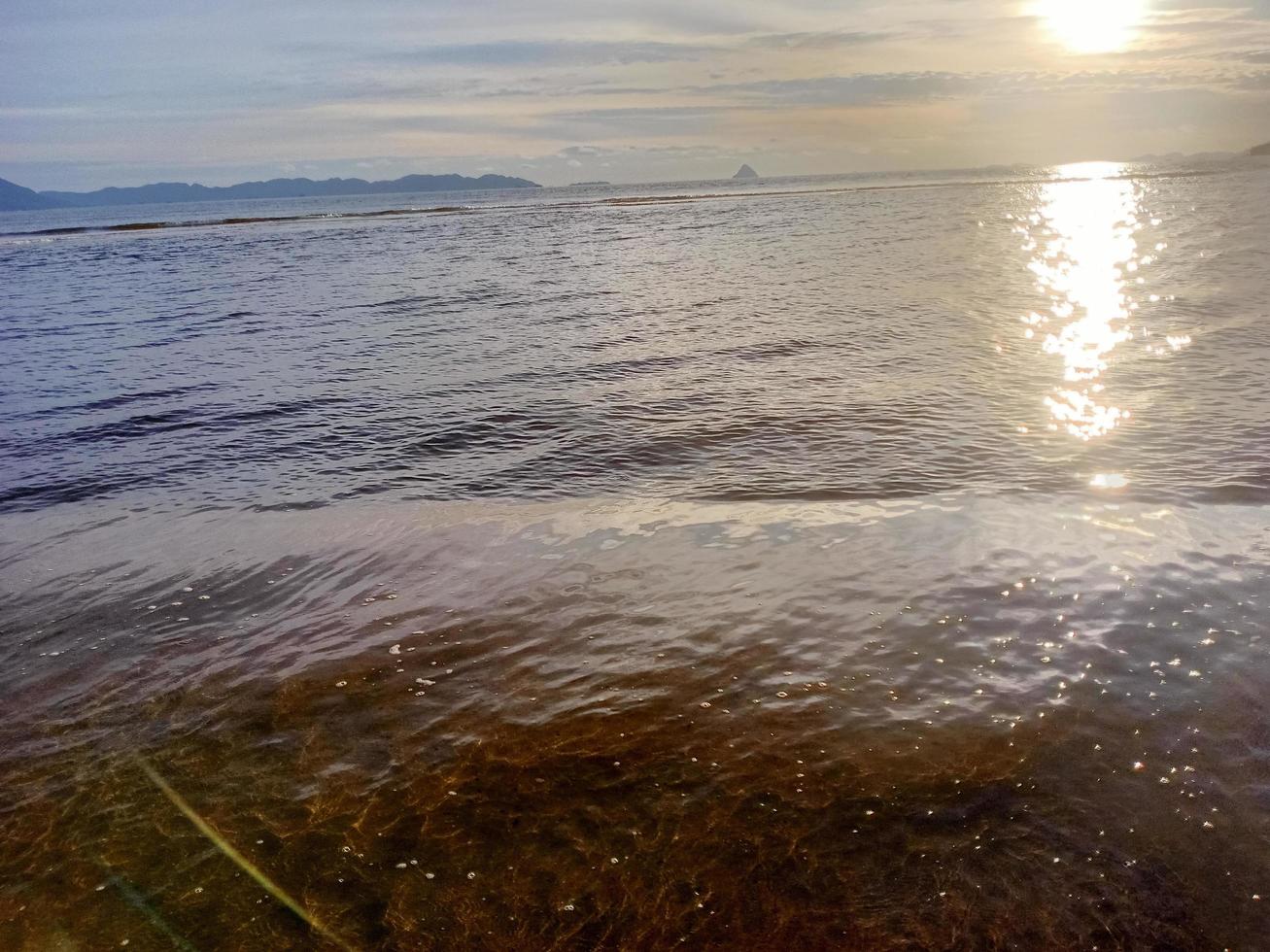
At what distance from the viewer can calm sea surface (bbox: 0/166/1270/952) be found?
3975 millimetres

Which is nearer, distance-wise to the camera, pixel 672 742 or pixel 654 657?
pixel 672 742

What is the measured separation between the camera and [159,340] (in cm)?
2173

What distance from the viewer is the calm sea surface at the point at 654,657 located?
156 inches

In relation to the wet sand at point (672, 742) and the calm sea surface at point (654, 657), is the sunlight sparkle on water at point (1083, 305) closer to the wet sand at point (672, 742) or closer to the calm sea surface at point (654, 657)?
the calm sea surface at point (654, 657)

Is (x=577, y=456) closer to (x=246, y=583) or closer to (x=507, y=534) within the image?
(x=507, y=534)

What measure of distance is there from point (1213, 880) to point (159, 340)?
23786mm

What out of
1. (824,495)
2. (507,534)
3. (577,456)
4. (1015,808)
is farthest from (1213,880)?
(577,456)

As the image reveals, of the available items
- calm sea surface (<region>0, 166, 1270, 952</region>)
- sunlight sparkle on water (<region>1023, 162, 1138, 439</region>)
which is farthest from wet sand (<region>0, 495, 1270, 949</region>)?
sunlight sparkle on water (<region>1023, 162, 1138, 439</region>)

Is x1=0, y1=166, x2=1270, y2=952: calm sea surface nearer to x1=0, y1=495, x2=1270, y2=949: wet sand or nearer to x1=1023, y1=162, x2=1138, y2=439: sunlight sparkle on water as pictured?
x1=0, y1=495, x2=1270, y2=949: wet sand

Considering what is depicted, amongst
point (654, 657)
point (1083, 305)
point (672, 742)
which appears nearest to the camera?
point (672, 742)

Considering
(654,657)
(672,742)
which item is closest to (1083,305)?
(654,657)

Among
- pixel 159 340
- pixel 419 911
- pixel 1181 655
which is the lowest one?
pixel 419 911

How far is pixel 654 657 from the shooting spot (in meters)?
6.03

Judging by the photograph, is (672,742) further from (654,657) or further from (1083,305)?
(1083,305)
